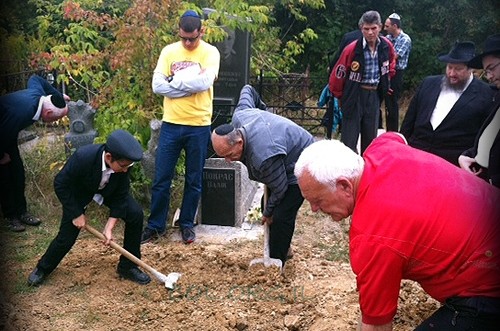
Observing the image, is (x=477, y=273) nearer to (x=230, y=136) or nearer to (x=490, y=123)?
(x=490, y=123)

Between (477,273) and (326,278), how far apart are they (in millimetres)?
2592

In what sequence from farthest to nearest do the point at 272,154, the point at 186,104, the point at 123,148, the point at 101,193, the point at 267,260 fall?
the point at 186,104
the point at 267,260
the point at 101,193
the point at 272,154
the point at 123,148

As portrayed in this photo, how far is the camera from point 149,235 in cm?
545

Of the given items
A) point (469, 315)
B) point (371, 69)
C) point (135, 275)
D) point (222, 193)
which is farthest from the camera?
point (371, 69)

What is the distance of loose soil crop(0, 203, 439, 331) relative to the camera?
13.0 ft

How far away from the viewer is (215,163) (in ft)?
19.0

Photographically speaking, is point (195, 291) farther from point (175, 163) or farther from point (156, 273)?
point (175, 163)

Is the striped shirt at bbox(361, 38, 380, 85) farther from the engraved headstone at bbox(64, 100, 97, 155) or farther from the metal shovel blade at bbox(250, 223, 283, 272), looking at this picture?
the engraved headstone at bbox(64, 100, 97, 155)

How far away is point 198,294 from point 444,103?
2.67m

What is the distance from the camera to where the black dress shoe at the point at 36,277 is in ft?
14.7

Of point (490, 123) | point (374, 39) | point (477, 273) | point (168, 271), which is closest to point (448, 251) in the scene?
point (477, 273)

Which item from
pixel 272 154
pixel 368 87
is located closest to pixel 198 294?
pixel 272 154

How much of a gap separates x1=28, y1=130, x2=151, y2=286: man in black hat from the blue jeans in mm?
826

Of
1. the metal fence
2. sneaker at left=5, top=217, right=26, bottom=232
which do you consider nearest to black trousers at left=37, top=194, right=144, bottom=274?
sneaker at left=5, top=217, right=26, bottom=232
